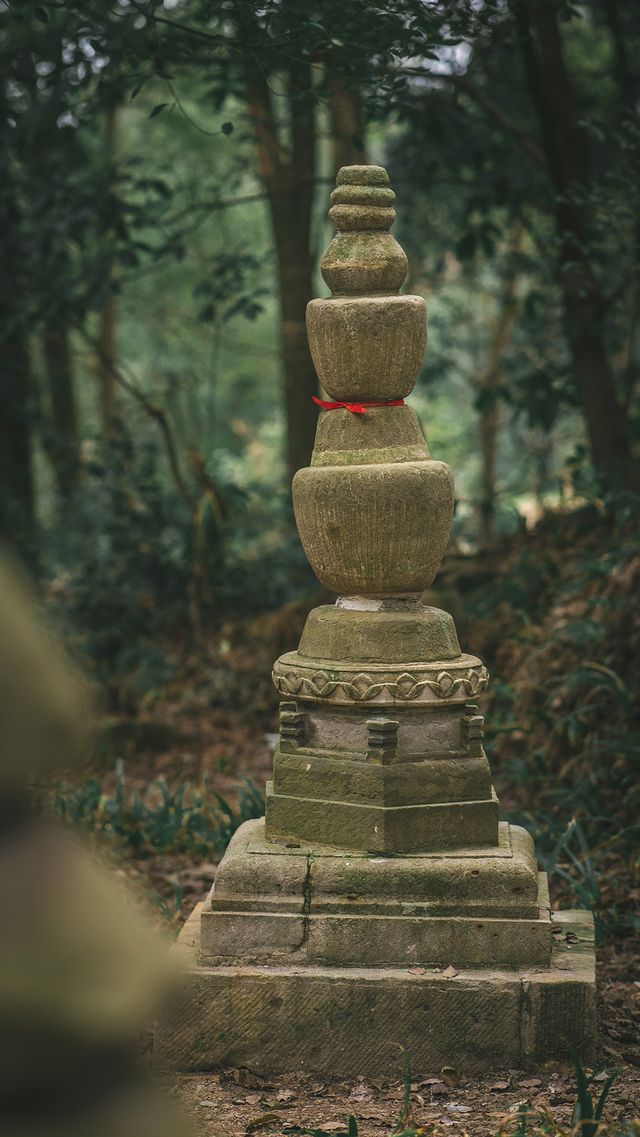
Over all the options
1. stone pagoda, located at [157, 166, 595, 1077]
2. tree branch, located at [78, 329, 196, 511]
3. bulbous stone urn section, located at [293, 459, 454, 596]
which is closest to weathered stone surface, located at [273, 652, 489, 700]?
stone pagoda, located at [157, 166, 595, 1077]

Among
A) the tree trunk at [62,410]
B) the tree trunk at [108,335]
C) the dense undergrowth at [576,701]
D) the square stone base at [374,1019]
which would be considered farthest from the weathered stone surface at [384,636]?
the tree trunk at [108,335]

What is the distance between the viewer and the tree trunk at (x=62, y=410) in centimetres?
1187

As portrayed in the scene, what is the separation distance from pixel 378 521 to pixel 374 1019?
172cm

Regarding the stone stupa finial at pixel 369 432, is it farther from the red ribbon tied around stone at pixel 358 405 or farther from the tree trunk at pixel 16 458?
the tree trunk at pixel 16 458

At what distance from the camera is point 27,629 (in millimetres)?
1149

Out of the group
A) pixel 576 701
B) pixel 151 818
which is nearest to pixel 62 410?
pixel 151 818

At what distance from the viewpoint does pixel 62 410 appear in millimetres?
14156

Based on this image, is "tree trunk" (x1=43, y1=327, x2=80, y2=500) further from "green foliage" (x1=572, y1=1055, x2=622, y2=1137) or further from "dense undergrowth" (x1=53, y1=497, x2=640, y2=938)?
"green foliage" (x1=572, y1=1055, x2=622, y2=1137)

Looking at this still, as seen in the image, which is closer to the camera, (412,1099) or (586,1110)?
(586,1110)

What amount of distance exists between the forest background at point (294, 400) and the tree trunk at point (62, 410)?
48mm

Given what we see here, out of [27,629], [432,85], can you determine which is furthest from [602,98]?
[27,629]

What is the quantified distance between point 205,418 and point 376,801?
21.5 m

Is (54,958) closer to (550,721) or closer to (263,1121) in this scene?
(263,1121)

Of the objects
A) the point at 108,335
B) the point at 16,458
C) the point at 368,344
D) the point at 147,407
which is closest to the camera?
the point at 368,344
